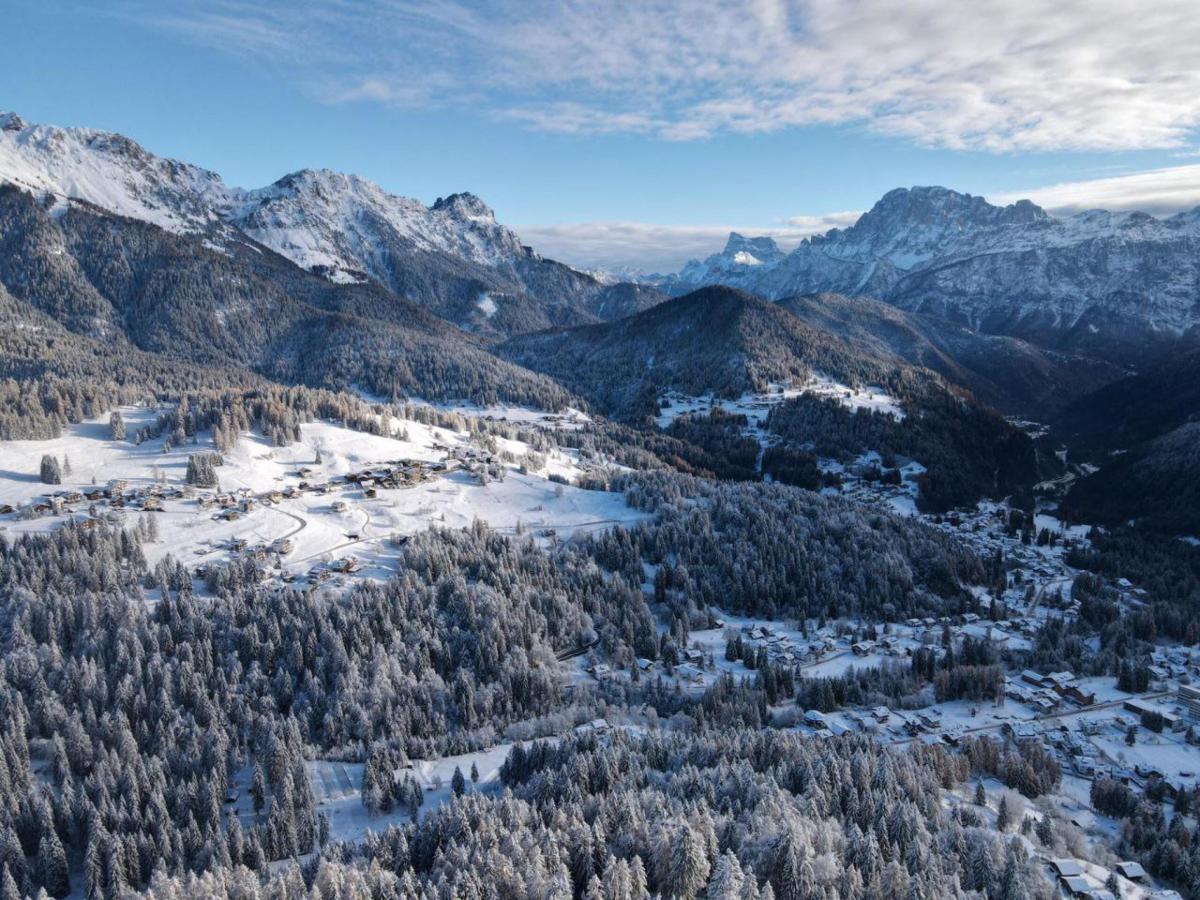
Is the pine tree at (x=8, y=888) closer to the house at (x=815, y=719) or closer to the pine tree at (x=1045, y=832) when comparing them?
the house at (x=815, y=719)

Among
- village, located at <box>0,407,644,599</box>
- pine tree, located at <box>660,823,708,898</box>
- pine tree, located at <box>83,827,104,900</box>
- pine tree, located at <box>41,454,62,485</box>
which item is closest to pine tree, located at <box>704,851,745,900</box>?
pine tree, located at <box>660,823,708,898</box>

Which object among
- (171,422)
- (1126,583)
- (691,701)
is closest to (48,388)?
(171,422)

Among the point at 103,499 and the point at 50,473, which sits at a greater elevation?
the point at 50,473

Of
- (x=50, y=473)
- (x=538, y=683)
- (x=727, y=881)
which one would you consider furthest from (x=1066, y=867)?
(x=50, y=473)

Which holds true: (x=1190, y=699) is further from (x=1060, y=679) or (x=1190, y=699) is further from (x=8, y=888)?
(x=8, y=888)

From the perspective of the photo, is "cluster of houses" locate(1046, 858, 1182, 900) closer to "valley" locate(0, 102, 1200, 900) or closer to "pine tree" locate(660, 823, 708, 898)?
"valley" locate(0, 102, 1200, 900)

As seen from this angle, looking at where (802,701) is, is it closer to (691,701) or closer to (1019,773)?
(691,701)
